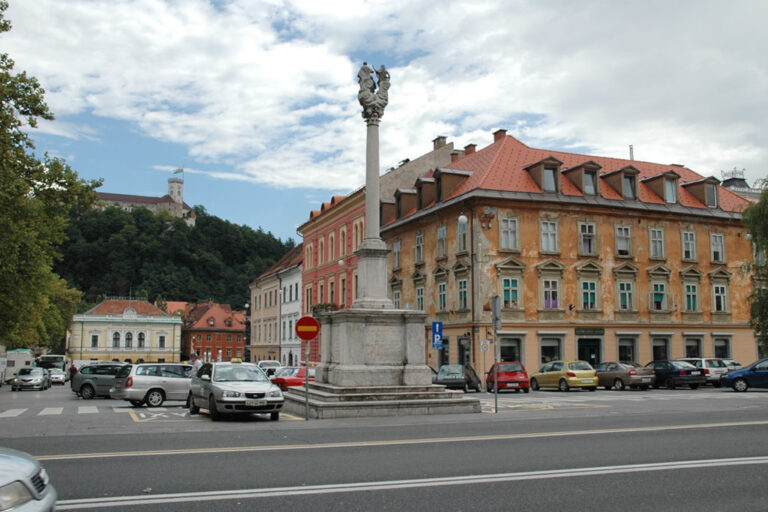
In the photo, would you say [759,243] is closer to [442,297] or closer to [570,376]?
[570,376]

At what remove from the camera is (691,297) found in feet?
149

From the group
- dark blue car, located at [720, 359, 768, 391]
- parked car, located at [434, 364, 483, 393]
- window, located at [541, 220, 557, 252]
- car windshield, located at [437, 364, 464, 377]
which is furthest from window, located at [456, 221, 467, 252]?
dark blue car, located at [720, 359, 768, 391]

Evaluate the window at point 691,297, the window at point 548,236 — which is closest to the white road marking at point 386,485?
the window at point 548,236

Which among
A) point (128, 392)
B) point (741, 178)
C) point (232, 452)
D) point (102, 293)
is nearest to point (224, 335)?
point (102, 293)

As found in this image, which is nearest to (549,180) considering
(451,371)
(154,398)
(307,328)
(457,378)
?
(451,371)

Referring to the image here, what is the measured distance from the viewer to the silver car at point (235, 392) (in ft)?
57.1

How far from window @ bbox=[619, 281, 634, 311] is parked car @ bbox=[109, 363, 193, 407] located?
2804 cm

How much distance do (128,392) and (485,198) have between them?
23237mm

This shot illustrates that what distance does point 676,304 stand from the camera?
44594 millimetres

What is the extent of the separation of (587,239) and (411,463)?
116 feet

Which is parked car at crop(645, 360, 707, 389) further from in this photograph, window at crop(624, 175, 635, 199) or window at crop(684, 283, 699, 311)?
window at crop(624, 175, 635, 199)

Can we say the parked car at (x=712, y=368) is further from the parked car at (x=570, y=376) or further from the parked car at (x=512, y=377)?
the parked car at (x=512, y=377)

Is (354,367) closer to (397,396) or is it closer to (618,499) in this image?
(397,396)

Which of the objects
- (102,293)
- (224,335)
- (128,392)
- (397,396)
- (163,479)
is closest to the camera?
(163,479)
